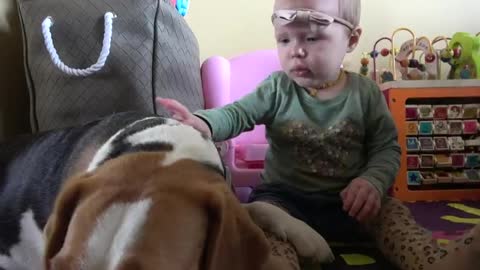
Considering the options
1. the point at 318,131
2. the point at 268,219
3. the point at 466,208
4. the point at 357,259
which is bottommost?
the point at 466,208

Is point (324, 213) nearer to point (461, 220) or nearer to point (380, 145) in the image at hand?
point (380, 145)

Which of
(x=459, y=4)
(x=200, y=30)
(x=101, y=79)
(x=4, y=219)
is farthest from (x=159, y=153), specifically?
(x=459, y=4)

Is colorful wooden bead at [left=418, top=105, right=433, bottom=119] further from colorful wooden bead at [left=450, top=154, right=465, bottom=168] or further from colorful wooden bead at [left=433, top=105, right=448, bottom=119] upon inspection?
colorful wooden bead at [left=450, top=154, right=465, bottom=168]

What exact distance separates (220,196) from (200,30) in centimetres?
173

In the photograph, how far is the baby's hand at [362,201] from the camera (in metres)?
1.16

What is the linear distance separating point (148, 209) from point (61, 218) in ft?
0.48

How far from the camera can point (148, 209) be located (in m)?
0.66

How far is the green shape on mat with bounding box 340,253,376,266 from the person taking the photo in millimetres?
1137

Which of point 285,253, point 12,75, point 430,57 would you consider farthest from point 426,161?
point 12,75

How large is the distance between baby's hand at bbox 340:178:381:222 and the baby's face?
309 mm

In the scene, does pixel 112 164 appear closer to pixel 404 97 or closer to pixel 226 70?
pixel 226 70

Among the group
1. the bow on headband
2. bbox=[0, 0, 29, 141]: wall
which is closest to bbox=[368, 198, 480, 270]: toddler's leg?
the bow on headband

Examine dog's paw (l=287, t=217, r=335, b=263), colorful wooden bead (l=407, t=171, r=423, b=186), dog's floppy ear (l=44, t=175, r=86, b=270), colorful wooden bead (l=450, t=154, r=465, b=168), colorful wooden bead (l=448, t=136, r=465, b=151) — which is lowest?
colorful wooden bead (l=407, t=171, r=423, b=186)

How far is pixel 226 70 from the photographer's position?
184cm
